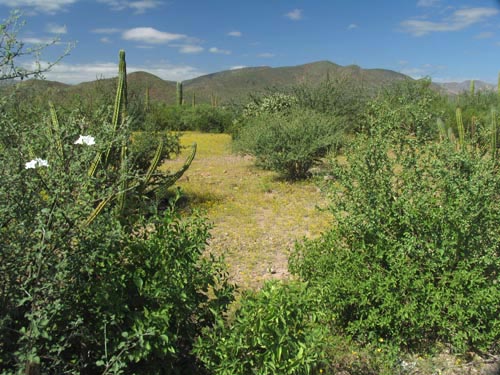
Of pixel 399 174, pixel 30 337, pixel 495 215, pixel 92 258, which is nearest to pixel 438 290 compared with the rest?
pixel 495 215

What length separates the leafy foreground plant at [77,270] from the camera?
6.42ft

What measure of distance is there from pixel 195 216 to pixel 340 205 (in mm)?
1417

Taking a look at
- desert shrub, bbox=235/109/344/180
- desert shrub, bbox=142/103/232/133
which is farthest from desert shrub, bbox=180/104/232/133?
desert shrub, bbox=235/109/344/180

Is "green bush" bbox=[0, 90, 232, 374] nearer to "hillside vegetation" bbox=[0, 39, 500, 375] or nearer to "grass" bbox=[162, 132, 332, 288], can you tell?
"hillside vegetation" bbox=[0, 39, 500, 375]

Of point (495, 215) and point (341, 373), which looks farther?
point (495, 215)

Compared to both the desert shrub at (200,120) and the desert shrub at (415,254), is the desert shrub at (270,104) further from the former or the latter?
the desert shrub at (415,254)

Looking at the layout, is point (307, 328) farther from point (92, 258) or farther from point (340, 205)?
point (340, 205)

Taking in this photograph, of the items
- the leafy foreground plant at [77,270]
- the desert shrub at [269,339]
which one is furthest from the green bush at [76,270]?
the desert shrub at [269,339]

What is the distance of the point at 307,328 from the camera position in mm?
2543

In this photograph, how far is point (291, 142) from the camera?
1002 centimetres

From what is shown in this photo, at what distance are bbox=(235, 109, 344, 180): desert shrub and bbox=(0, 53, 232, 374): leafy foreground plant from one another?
24.2 feet

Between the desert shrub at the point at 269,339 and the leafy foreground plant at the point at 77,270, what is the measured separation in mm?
231

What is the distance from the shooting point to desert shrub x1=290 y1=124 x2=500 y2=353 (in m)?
3.27

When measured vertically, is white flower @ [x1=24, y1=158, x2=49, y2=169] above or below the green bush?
above
